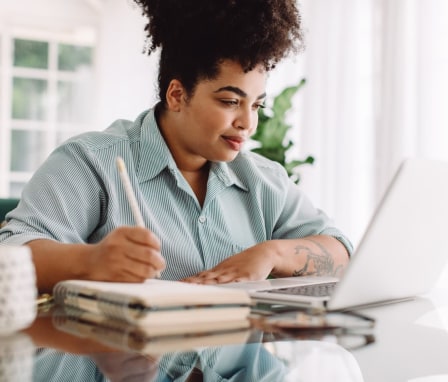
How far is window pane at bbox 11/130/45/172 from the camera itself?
532 cm

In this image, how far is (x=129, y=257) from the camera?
0.99m

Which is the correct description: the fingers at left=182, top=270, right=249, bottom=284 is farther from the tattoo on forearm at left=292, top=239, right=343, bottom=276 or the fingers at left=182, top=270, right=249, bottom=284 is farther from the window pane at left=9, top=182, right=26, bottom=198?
the window pane at left=9, top=182, right=26, bottom=198

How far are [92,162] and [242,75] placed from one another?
381 millimetres

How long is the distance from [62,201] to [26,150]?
409cm

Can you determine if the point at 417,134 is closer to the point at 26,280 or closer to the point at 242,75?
the point at 242,75

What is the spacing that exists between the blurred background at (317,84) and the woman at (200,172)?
21 cm

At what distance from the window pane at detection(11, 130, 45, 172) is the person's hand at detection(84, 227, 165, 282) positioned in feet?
14.6

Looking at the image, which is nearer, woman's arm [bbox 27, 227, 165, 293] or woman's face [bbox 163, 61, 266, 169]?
woman's arm [bbox 27, 227, 165, 293]

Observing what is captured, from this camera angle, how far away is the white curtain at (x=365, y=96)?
118 inches

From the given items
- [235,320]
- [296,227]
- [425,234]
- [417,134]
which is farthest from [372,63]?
[235,320]

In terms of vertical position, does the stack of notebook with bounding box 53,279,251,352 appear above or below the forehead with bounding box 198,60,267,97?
below

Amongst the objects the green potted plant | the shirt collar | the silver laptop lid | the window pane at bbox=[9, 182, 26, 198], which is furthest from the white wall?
the silver laptop lid

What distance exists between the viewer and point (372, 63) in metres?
3.43

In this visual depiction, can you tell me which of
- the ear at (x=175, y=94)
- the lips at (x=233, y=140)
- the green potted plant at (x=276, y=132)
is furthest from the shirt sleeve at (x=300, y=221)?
the green potted plant at (x=276, y=132)
